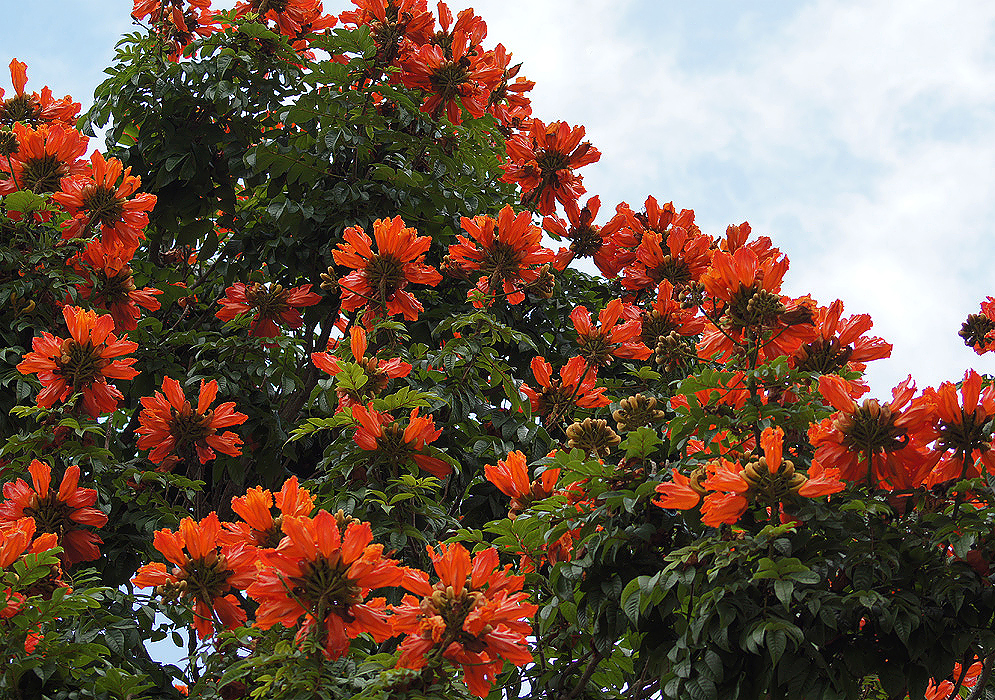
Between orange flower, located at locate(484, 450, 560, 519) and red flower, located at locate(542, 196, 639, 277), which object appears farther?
red flower, located at locate(542, 196, 639, 277)

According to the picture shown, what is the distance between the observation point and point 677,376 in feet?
12.9

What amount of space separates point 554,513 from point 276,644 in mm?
841

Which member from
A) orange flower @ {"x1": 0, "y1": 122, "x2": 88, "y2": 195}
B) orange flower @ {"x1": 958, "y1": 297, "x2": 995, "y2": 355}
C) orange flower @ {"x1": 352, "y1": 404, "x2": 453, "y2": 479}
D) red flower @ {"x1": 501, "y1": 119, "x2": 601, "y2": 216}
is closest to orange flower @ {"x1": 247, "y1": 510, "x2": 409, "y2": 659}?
orange flower @ {"x1": 352, "y1": 404, "x2": 453, "y2": 479}

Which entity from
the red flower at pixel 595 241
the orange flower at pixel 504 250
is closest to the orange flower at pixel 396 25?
the red flower at pixel 595 241

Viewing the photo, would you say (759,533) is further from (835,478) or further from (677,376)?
(677,376)

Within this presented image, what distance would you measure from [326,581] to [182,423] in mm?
1820

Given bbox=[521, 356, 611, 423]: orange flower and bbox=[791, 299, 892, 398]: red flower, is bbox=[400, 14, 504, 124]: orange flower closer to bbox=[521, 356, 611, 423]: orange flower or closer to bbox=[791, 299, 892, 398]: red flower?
bbox=[521, 356, 611, 423]: orange flower

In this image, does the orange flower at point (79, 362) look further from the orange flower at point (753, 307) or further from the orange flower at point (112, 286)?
the orange flower at point (753, 307)

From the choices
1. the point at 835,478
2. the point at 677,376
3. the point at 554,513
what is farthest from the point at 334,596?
the point at 677,376

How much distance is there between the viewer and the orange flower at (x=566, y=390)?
3.82 m

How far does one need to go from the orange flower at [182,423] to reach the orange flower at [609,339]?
136 cm

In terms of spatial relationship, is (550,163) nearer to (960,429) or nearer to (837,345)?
(837,345)

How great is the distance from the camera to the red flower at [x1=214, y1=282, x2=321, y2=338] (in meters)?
4.55

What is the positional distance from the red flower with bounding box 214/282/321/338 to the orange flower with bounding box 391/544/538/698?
248 centimetres
